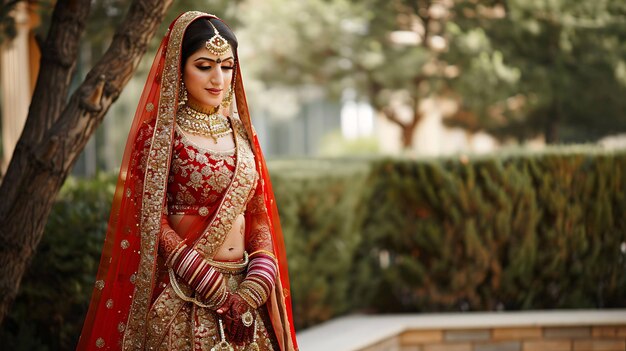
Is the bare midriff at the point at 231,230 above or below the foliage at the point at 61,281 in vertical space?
above

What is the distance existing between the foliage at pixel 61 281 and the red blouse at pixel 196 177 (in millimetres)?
1730

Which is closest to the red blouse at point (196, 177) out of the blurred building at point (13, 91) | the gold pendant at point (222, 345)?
the gold pendant at point (222, 345)

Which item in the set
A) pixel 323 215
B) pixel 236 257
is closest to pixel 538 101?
pixel 323 215

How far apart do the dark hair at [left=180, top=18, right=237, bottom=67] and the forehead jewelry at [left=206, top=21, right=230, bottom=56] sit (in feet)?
0.05

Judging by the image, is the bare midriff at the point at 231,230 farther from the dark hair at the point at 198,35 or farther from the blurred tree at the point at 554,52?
the blurred tree at the point at 554,52

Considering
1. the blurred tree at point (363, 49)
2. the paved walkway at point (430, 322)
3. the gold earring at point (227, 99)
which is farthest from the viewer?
the blurred tree at point (363, 49)

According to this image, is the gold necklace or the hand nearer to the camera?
the hand

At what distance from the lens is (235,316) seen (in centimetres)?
338

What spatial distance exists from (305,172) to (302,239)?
0.49 m

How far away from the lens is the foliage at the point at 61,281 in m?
5.03

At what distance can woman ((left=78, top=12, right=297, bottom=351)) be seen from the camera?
3.40m

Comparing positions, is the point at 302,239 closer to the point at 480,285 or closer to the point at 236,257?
the point at 480,285

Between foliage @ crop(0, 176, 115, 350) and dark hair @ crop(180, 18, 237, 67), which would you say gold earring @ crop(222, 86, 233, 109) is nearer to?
dark hair @ crop(180, 18, 237, 67)

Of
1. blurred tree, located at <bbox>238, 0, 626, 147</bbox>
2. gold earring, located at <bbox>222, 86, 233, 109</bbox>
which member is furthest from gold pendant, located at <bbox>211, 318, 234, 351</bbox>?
blurred tree, located at <bbox>238, 0, 626, 147</bbox>
